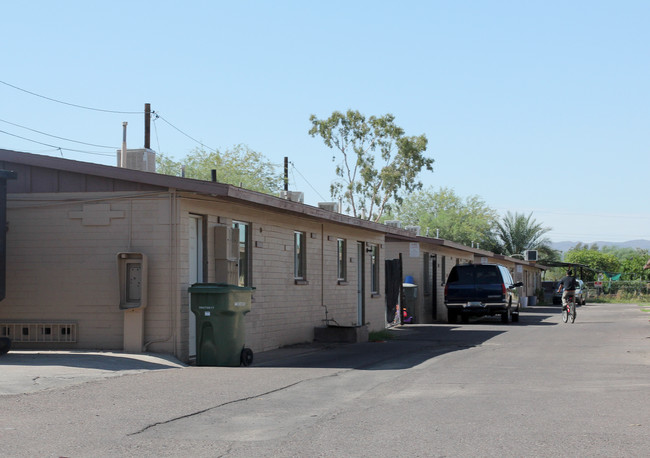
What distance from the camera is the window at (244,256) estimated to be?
1681cm

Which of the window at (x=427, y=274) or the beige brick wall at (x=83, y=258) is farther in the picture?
the window at (x=427, y=274)

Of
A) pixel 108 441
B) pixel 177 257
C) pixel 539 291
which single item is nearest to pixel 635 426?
pixel 108 441

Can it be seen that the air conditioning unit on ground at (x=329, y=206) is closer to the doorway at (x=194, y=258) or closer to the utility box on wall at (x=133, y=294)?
the doorway at (x=194, y=258)

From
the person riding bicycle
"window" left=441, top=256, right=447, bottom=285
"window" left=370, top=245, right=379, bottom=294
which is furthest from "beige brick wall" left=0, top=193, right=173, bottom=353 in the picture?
"window" left=441, top=256, right=447, bottom=285

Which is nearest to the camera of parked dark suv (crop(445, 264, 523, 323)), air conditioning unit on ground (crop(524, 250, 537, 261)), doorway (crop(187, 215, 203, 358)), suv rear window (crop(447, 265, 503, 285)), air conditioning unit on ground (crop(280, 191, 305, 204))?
doorway (crop(187, 215, 203, 358))

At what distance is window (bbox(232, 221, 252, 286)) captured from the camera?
55.2 ft

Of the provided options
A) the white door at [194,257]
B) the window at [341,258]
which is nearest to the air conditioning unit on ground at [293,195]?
the window at [341,258]

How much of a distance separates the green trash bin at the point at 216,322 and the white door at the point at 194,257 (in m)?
1.02

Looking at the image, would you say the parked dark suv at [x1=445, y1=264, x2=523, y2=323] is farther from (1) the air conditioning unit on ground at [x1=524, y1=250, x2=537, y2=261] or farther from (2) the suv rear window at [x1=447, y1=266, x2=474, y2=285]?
(1) the air conditioning unit on ground at [x1=524, y1=250, x2=537, y2=261]

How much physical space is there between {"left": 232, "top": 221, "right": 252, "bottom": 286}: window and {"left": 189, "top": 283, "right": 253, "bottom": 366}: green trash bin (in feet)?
9.90

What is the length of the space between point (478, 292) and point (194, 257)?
53.5 feet

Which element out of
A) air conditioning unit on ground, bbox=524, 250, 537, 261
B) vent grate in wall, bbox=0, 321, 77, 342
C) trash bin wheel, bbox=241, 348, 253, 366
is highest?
air conditioning unit on ground, bbox=524, 250, 537, 261

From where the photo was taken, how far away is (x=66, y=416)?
8.48m

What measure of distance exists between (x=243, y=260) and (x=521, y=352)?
18.6 feet
